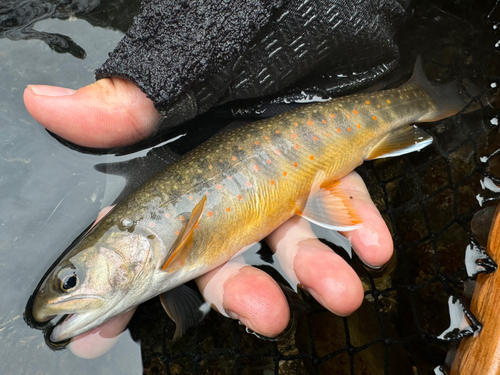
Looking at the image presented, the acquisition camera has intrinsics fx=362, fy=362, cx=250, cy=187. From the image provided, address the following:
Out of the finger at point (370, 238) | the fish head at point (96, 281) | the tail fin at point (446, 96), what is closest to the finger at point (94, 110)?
the fish head at point (96, 281)

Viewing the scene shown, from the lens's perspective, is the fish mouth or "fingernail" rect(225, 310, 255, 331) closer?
the fish mouth

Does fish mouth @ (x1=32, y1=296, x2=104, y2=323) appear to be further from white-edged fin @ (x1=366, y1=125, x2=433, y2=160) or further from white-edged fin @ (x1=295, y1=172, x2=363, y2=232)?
white-edged fin @ (x1=366, y1=125, x2=433, y2=160)

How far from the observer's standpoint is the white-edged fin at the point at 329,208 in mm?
1861

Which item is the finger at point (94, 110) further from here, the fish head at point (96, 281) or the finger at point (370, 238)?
the finger at point (370, 238)

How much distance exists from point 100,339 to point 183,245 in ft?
2.10

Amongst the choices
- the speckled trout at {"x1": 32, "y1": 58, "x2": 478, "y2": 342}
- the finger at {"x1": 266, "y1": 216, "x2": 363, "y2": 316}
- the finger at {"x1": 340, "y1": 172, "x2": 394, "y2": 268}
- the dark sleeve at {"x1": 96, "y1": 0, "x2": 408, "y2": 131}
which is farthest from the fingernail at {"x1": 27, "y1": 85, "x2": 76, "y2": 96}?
the finger at {"x1": 340, "y1": 172, "x2": 394, "y2": 268}

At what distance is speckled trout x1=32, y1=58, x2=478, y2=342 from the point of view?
1479mm

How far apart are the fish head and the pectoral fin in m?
0.07

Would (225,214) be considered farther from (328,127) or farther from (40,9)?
(40,9)

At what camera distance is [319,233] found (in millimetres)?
2064

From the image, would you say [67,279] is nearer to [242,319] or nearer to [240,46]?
[242,319]

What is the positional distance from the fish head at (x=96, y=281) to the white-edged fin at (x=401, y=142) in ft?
4.27

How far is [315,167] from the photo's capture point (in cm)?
189

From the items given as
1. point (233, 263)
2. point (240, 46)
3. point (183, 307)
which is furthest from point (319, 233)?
point (240, 46)
